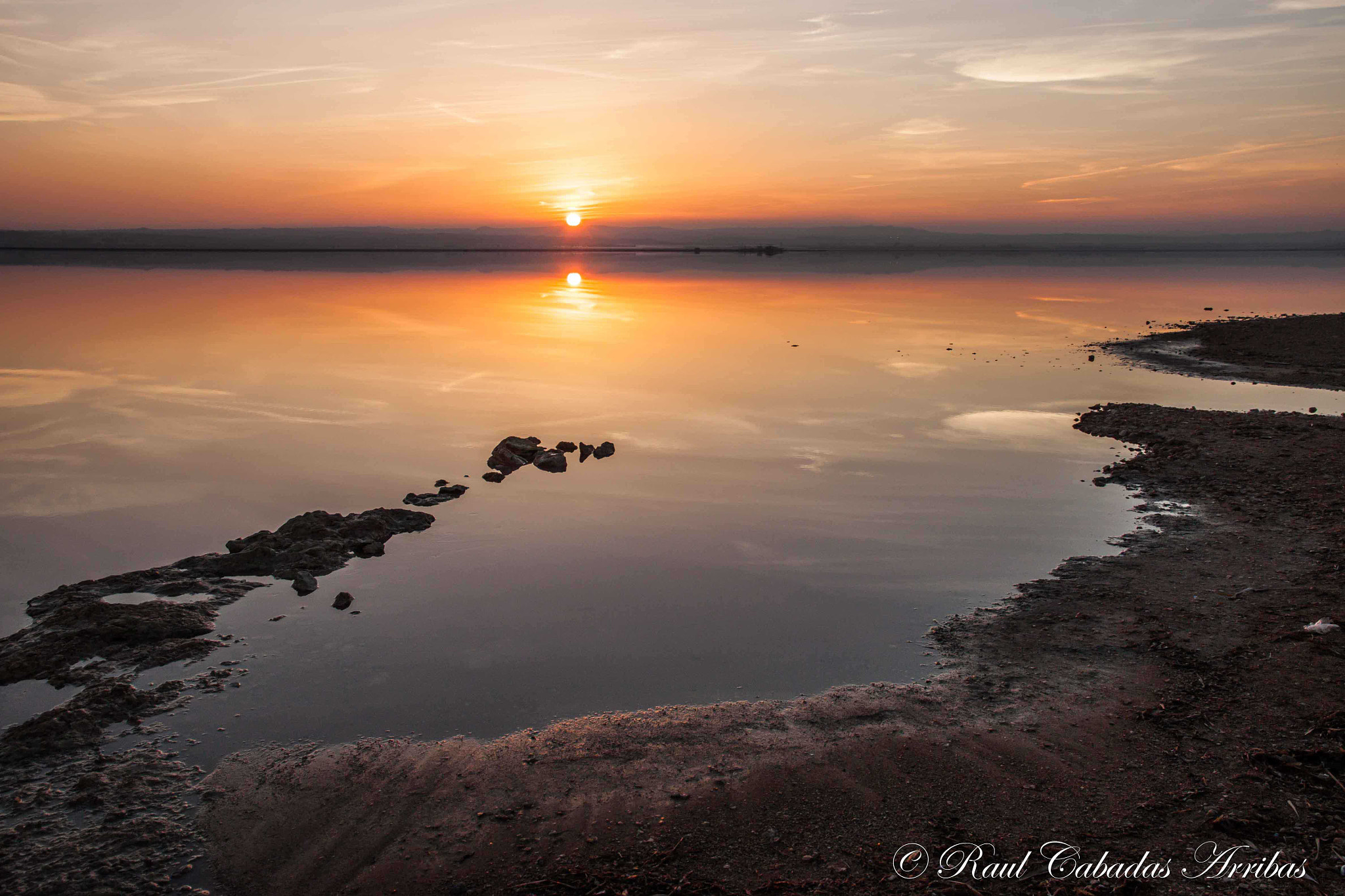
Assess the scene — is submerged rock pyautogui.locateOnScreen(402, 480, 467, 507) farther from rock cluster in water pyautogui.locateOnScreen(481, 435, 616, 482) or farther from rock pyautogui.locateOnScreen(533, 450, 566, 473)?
rock pyautogui.locateOnScreen(533, 450, 566, 473)

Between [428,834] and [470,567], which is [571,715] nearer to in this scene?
[428,834]

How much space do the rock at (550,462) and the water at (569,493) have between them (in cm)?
45

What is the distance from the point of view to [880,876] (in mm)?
4246

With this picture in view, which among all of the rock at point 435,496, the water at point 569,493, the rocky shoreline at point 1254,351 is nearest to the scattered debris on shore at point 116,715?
the water at point 569,493

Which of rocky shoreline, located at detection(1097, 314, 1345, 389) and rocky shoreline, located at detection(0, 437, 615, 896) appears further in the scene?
rocky shoreline, located at detection(1097, 314, 1345, 389)

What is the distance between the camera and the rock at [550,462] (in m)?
12.6

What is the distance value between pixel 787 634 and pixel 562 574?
2524 millimetres

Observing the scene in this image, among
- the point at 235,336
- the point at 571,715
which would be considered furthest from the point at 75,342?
the point at 571,715

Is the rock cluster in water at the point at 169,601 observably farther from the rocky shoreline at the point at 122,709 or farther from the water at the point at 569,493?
the water at the point at 569,493

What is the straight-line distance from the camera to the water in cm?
663

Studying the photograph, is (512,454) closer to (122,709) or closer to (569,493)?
(569,493)

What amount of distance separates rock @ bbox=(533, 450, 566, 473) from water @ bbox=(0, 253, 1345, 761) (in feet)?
1.47

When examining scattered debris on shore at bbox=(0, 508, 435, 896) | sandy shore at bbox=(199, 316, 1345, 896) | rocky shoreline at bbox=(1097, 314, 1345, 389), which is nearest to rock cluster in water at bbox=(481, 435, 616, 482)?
scattered debris on shore at bbox=(0, 508, 435, 896)

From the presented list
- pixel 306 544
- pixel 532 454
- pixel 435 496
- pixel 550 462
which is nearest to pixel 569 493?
pixel 550 462
